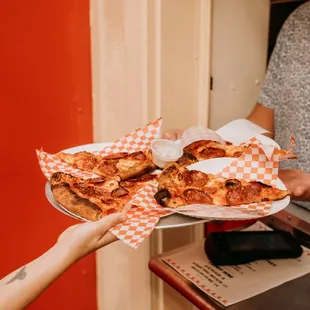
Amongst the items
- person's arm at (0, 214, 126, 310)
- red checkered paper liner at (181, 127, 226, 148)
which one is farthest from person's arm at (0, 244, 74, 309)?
red checkered paper liner at (181, 127, 226, 148)

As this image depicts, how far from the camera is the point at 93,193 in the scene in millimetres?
946

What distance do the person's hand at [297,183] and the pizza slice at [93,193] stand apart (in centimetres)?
31

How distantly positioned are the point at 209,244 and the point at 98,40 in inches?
27.7

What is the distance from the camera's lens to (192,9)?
4.29ft

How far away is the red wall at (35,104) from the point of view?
1346mm

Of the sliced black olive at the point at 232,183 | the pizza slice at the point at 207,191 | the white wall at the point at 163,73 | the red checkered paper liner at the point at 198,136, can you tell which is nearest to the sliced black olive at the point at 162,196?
the pizza slice at the point at 207,191

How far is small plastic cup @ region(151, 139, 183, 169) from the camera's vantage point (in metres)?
1.04

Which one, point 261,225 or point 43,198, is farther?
point 43,198

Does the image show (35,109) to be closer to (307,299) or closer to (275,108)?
(275,108)

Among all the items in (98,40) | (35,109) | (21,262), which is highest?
(98,40)

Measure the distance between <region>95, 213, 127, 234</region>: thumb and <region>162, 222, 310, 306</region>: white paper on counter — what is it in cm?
32

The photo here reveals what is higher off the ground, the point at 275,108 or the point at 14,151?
the point at 275,108

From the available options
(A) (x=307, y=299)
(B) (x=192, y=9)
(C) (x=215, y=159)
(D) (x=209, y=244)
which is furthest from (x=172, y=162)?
(B) (x=192, y=9)

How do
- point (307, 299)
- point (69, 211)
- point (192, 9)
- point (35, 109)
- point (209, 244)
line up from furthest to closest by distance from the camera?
point (35, 109) < point (192, 9) < point (209, 244) < point (307, 299) < point (69, 211)
